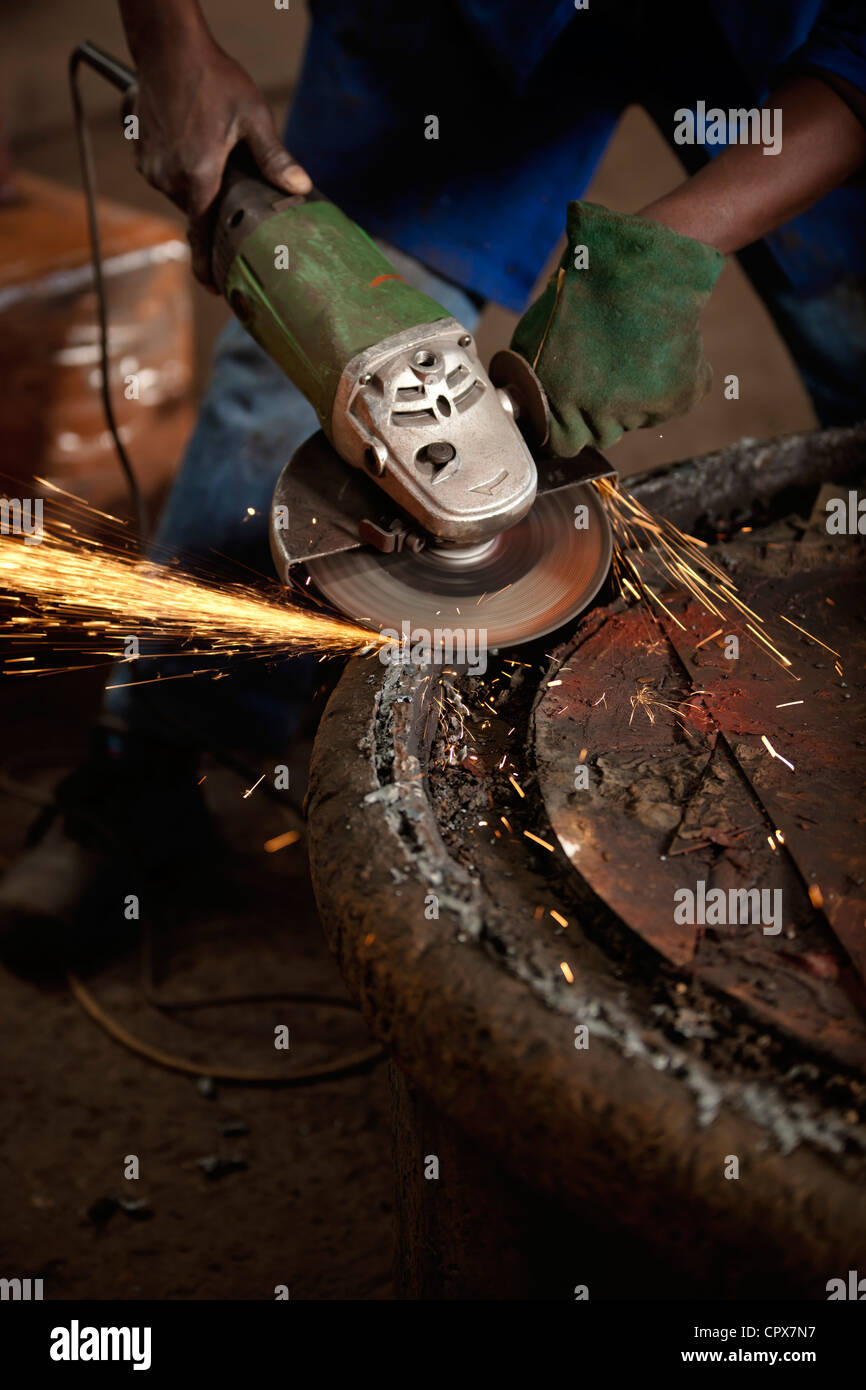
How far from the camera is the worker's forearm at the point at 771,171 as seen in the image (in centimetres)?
153

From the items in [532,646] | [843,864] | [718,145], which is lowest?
[843,864]

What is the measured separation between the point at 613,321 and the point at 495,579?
390 mm

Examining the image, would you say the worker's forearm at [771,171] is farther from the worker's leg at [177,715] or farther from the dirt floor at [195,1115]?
the dirt floor at [195,1115]

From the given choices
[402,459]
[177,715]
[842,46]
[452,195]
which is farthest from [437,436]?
[177,715]

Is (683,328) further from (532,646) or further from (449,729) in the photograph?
(449,729)

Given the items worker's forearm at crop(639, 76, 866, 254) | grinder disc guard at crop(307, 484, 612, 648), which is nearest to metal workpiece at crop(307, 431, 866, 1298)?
grinder disc guard at crop(307, 484, 612, 648)

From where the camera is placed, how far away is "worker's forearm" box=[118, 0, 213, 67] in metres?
1.71

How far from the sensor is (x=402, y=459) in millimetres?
1367

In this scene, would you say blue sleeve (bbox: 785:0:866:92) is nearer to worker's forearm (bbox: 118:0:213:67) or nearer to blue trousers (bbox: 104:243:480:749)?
blue trousers (bbox: 104:243:480:749)

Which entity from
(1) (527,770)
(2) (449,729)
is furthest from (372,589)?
(1) (527,770)

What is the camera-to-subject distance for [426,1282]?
124 centimetres

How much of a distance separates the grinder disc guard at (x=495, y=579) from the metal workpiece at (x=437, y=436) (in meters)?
0.10

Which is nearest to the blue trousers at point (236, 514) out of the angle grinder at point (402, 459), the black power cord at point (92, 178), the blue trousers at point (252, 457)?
the blue trousers at point (252, 457)

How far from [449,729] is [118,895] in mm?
1304
